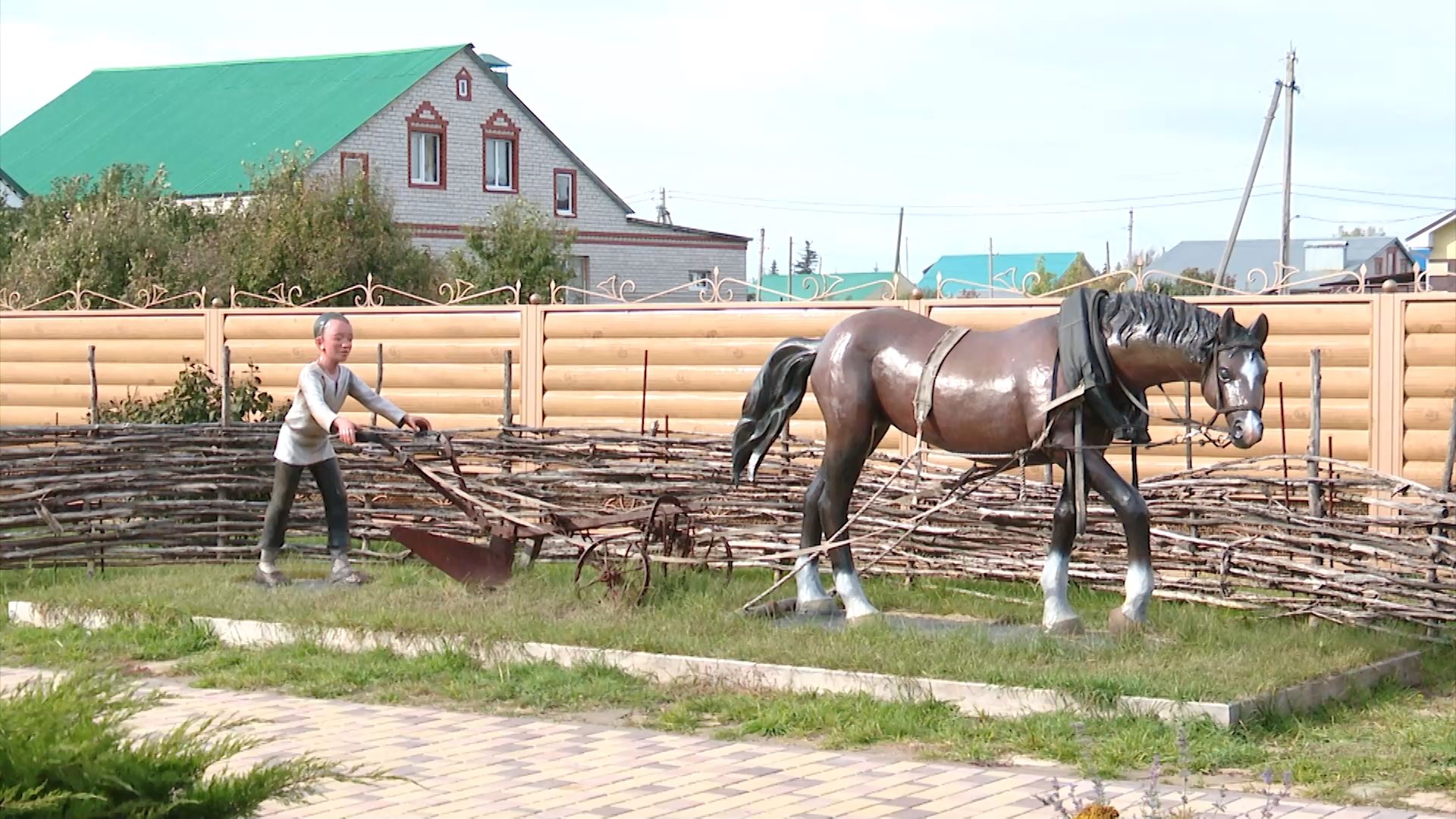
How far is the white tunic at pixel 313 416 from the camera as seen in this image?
31.3 ft

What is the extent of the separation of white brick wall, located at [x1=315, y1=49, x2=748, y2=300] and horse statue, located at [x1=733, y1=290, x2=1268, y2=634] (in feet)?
84.3

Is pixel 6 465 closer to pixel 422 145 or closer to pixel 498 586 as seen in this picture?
pixel 498 586

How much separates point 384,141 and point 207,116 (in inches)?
199

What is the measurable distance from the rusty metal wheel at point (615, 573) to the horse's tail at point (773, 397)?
748 mm

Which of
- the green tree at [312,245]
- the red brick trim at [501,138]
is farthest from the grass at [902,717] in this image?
the red brick trim at [501,138]

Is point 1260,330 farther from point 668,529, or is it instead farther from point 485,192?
point 485,192

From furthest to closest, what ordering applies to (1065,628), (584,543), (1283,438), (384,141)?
(384,141), (1283,438), (584,543), (1065,628)

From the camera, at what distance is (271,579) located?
993 centimetres

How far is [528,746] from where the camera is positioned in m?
6.49

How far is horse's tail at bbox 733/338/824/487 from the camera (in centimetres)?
879

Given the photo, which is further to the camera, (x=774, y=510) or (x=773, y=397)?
(x=774, y=510)

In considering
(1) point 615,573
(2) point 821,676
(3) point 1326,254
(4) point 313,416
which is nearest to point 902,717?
(2) point 821,676

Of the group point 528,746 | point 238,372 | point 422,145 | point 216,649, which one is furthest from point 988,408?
point 422,145

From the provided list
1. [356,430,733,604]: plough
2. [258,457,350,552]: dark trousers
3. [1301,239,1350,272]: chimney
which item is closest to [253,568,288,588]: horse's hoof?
[258,457,350,552]: dark trousers
